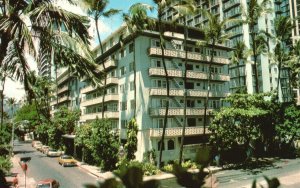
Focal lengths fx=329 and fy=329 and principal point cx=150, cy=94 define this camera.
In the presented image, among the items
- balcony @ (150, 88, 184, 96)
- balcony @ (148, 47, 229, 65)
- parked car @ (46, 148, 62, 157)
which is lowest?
parked car @ (46, 148, 62, 157)

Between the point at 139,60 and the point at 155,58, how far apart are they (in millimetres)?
2585

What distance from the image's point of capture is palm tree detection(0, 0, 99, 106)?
622cm

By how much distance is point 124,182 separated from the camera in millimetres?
1698

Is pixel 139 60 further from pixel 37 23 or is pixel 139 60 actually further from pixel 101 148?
pixel 37 23

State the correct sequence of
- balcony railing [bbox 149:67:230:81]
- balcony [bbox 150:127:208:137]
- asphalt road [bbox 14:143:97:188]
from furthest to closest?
balcony railing [bbox 149:67:230:81], balcony [bbox 150:127:208:137], asphalt road [bbox 14:143:97:188]

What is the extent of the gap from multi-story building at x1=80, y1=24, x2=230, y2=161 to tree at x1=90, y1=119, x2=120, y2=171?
14.2 ft

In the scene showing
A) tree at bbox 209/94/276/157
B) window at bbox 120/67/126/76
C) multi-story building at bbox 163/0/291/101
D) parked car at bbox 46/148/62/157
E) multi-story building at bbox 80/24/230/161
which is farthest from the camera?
multi-story building at bbox 163/0/291/101

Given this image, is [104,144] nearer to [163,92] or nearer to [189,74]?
[163,92]

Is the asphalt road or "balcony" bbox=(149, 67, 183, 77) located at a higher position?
"balcony" bbox=(149, 67, 183, 77)

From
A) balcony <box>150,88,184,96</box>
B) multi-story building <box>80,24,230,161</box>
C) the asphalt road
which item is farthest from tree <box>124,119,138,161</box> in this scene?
the asphalt road

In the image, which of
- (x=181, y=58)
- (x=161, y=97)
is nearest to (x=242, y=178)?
(x=161, y=97)

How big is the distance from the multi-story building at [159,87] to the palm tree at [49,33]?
3748cm

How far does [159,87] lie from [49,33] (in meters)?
40.0

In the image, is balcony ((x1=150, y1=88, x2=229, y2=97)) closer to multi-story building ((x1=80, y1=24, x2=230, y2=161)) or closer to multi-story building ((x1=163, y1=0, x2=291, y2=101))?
multi-story building ((x1=80, y1=24, x2=230, y2=161))
